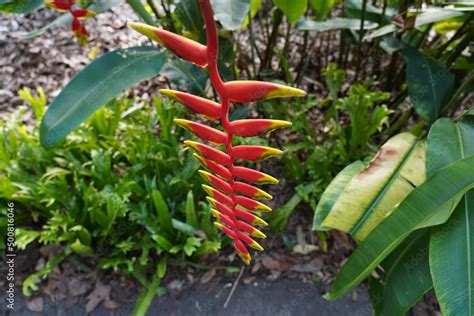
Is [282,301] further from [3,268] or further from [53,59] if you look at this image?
[53,59]

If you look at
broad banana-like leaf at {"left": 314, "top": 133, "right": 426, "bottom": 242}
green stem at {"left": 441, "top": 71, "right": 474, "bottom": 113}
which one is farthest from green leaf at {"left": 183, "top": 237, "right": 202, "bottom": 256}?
green stem at {"left": 441, "top": 71, "right": 474, "bottom": 113}

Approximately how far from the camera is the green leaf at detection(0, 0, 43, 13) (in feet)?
3.40

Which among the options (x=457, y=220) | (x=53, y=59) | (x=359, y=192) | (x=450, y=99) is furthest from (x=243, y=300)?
(x=53, y=59)

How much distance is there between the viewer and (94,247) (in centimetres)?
148

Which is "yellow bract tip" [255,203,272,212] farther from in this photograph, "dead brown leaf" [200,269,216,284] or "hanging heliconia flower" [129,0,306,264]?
"dead brown leaf" [200,269,216,284]

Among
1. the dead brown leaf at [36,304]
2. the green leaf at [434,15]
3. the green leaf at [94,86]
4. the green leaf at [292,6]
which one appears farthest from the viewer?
the dead brown leaf at [36,304]

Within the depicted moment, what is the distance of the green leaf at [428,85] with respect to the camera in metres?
1.29

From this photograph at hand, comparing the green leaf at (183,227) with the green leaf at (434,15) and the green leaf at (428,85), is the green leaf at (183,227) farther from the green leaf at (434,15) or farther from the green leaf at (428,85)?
the green leaf at (434,15)

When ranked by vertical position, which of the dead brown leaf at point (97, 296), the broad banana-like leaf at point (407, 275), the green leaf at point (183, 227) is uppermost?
the broad banana-like leaf at point (407, 275)

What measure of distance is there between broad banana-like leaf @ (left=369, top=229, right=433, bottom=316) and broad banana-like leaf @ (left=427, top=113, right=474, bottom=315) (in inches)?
4.7

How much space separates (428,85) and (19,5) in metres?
1.21

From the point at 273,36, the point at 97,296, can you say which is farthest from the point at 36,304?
the point at 273,36

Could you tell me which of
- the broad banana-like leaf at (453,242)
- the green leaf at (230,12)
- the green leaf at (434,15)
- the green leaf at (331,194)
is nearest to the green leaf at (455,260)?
the broad banana-like leaf at (453,242)

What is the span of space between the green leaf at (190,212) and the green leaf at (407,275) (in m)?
0.62
